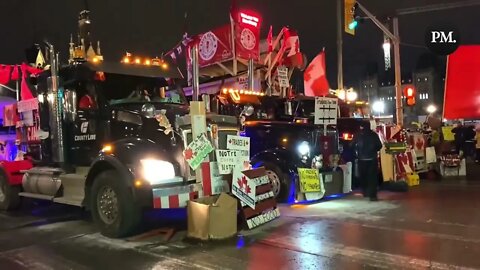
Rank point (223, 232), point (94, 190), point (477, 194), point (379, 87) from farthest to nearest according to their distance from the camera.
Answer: point (379, 87)
point (477, 194)
point (94, 190)
point (223, 232)

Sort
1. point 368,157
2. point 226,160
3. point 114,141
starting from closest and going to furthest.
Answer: point 226,160, point 114,141, point 368,157

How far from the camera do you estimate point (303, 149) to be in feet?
35.7

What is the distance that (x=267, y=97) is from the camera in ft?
43.2

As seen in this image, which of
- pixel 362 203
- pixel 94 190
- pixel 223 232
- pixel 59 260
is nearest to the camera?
pixel 59 260

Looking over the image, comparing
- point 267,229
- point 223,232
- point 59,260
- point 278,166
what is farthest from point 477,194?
point 59,260

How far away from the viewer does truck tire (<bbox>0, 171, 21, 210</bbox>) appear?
35.2 feet

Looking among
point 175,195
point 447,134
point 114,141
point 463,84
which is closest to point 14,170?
point 114,141

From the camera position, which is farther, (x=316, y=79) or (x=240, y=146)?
(x=316, y=79)

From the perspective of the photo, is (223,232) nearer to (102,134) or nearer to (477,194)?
(102,134)

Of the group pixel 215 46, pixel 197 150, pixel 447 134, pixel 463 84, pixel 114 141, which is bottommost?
pixel 447 134

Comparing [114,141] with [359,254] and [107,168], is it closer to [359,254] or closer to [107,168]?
[107,168]

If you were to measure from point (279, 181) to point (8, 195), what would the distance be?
230 inches

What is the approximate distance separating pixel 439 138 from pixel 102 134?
13302 mm

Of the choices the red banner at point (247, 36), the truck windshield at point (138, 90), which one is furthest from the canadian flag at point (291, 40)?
the truck windshield at point (138, 90)
